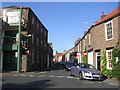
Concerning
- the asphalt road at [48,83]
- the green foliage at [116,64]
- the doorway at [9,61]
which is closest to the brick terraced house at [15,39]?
the doorway at [9,61]

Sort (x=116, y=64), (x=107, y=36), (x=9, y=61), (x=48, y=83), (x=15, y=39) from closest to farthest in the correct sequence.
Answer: (x=48, y=83)
(x=116, y=64)
(x=107, y=36)
(x=15, y=39)
(x=9, y=61)

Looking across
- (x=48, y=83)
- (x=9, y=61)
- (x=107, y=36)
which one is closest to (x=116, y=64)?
(x=107, y=36)

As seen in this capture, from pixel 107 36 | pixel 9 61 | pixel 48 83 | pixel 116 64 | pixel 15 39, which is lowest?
pixel 48 83

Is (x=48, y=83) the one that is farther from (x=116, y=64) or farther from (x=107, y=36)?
(x=107, y=36)

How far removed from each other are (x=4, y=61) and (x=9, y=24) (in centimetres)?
559

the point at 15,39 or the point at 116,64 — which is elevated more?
the point at 15,39

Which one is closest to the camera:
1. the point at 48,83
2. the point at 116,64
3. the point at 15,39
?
the point at 48,83

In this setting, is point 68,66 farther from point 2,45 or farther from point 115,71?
point 115,71

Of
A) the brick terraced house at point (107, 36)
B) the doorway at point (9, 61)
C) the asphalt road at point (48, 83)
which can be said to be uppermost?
the brick terraced house at point (107, 36)

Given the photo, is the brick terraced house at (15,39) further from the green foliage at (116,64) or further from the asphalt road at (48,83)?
the green foliage at (116,64)

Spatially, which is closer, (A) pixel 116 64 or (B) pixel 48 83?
(B) pixel 48 83

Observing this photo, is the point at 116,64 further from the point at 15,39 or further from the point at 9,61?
the point at 9,61

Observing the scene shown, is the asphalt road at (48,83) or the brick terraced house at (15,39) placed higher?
the brick terraced house at (15,39)

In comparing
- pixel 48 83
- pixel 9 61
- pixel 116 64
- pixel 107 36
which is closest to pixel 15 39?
pixel 9 61
